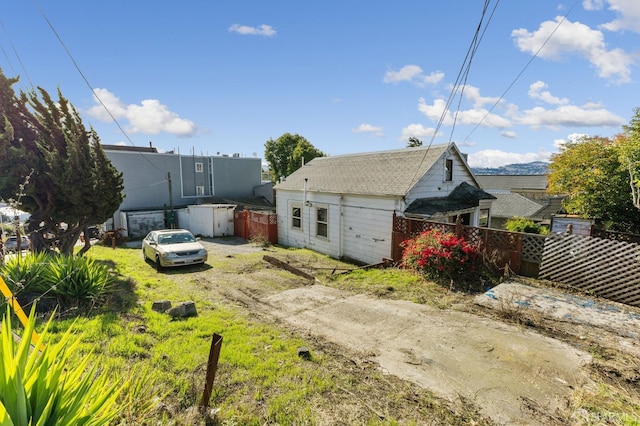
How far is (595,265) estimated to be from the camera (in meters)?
7.95

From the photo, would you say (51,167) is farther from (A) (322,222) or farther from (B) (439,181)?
(B) (439,181)

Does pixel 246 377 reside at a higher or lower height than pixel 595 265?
lower

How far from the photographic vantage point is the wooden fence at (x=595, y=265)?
7441 mm

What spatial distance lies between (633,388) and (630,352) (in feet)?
4.16

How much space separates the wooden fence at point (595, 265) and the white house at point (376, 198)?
164 inches

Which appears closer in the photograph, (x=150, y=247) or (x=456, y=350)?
(x=456, y=350)

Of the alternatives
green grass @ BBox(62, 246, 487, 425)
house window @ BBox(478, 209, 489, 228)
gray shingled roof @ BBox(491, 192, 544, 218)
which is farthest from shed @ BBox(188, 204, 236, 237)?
gray shingled roof @ BBox(491, 192, 544, 218)

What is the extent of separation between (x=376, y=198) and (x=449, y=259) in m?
4.59

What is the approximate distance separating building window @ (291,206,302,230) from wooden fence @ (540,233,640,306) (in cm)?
1148

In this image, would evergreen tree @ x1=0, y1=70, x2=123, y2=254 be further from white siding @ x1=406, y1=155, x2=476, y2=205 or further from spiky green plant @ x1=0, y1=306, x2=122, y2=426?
white siding @ x1=406, y1=155, x2=476, y2=205

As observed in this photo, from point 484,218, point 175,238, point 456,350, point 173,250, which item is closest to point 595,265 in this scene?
point 456,350

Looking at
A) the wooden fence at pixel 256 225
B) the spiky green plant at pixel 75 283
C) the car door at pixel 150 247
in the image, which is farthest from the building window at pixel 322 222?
the spiky green plant at pixel 75 283

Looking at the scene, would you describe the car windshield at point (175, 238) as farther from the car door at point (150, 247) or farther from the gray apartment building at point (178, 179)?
the gray apartment building at point (178, 179)

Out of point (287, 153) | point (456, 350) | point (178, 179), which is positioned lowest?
point (456, 350)
